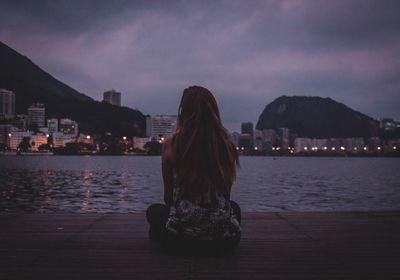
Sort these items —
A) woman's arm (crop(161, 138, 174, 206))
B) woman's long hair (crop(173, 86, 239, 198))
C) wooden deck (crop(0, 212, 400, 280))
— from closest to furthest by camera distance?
wooden deck (crop(0, 212, 400, 280)) → woman's long hair (crop(173, 86, 239, 198)) → woman's arm (crop(161, 138, 174, 206))

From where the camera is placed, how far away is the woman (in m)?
4.83

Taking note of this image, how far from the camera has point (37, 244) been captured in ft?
20.0

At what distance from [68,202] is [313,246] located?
2474cm

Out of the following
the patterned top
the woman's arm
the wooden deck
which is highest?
the woman's arm

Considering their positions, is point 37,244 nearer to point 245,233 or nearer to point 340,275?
point 245,233

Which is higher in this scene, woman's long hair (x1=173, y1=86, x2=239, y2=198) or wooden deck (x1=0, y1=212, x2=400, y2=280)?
woman's long hair (x1=173, y1=86, x2=239, y2=198)

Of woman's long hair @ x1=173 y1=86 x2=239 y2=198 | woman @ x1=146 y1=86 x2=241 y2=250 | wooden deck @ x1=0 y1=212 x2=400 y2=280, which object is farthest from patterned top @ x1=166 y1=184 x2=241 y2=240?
wooden deck @ x1=0 y1=212 x2=400 y2=280

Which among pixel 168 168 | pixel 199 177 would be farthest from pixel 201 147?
pixel 168 168

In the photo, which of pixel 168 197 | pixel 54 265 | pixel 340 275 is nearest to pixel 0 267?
pixel 54 265

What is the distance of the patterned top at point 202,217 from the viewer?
5094 mm

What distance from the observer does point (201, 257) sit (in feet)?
17.2

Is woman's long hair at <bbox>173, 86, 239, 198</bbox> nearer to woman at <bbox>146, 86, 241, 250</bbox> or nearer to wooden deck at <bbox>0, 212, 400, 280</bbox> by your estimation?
woman at <bbox>146, 86, 241, 250</bbox>

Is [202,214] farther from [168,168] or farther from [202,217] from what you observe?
[168,168]

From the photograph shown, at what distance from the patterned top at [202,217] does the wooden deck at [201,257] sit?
301mm
